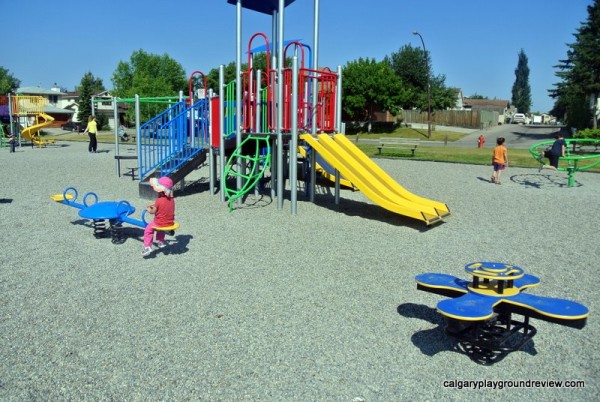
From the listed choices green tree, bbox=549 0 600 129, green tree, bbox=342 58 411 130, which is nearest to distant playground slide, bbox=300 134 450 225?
green tree, bbox=549 0 600 129

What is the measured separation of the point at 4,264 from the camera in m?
6.52

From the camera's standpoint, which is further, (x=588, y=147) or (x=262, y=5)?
(x=588, y=147)

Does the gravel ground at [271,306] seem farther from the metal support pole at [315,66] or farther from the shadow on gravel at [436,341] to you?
the metal support pole at [315,66]

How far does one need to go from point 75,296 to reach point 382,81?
→ 2070 inches

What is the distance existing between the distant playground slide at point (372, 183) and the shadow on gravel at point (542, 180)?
6455mm

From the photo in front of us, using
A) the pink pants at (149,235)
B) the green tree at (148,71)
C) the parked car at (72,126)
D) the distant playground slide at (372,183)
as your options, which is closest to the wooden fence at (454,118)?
the green tree at (148,71)

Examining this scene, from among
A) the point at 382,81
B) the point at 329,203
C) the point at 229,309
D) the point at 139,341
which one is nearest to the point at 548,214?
the point at 329,203

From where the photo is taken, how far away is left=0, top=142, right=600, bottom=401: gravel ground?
3.80 metres

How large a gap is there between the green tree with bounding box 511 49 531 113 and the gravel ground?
567 feet

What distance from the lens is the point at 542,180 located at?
15.9 meters

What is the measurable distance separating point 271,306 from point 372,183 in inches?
190

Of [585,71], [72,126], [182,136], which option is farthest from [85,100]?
[182,136]

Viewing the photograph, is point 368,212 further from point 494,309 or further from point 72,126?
point 72,126

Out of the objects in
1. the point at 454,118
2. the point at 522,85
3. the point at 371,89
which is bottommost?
the point at 454,118
